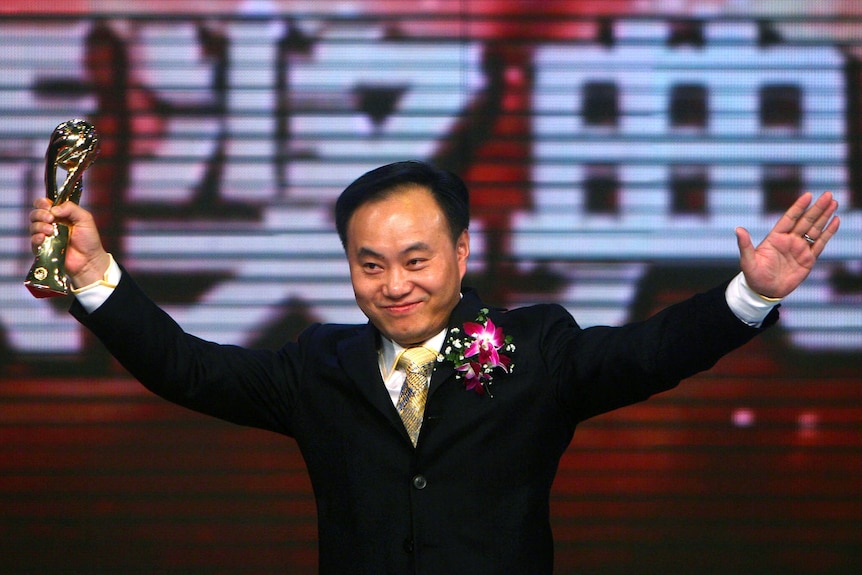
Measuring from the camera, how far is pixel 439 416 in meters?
2.44

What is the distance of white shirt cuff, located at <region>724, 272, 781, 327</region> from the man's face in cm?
67

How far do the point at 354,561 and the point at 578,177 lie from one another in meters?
2.44

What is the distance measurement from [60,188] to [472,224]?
2.35 meters

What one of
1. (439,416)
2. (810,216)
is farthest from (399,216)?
(810,216)

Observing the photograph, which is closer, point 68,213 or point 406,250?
point 68,213

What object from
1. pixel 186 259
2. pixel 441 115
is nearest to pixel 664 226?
pixel 441 115

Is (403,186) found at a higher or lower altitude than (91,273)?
higher

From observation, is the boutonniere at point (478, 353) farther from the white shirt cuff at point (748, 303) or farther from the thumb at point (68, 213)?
the thumb at point (68, 213)

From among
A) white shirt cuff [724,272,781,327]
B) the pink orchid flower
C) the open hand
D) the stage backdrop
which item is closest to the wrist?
the open hand

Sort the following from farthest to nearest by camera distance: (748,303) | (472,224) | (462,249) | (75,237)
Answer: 1. (472,224)
2. (462,249)
3. (75,237)
4. (748,303)

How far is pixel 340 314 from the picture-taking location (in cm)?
445

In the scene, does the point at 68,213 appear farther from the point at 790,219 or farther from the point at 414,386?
the point at 790,219

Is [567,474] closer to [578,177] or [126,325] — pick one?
[578,177]

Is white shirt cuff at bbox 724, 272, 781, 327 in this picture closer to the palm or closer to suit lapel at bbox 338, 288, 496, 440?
the palm
